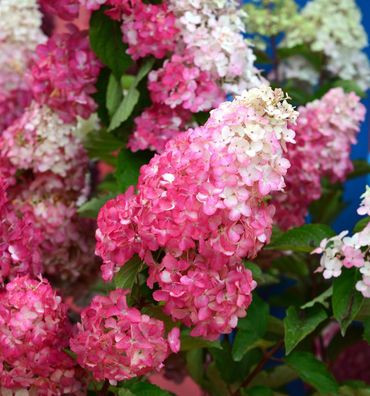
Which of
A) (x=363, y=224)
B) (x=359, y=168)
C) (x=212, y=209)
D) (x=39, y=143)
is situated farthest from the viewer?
(x=359, y=168)

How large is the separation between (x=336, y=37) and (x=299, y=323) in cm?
68

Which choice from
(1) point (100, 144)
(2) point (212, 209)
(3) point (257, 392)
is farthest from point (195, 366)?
(2) point (212, 209)

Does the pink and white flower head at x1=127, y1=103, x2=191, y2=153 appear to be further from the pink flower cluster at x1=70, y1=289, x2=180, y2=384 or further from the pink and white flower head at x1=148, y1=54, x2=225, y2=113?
the pink flower cluster at x1=70, y1=289, x2=180, y2=384

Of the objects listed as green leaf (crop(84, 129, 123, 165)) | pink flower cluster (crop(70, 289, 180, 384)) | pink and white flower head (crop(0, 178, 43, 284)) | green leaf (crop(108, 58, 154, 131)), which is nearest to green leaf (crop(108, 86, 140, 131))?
green leaf (crop(108, 58, 154, 131))

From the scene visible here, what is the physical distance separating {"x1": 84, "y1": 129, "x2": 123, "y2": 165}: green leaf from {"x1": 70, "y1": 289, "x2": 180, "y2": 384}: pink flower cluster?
44cm

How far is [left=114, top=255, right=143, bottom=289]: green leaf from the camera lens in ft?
2.93

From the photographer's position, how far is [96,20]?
1142 mm

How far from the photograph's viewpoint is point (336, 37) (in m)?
1.57

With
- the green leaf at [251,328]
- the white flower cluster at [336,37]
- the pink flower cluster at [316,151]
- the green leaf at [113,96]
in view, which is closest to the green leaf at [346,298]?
the green leaf at [251,328]

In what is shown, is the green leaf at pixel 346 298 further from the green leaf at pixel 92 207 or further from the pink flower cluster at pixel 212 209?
the green leaf at pixel 92 207

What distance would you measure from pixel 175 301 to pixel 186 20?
15.5 inches

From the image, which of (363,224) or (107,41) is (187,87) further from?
(363,224)

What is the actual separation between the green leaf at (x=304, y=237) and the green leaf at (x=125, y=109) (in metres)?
0.23

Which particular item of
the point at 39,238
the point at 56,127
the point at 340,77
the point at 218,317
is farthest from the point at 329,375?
the point at 340,77
